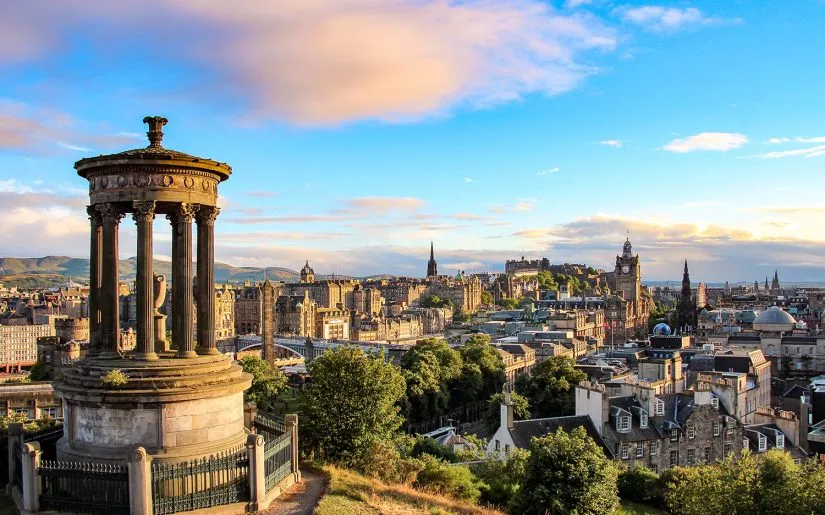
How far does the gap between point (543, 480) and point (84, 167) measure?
1706 cm

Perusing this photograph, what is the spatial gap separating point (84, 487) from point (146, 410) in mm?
1959

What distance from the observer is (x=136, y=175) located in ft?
58.4

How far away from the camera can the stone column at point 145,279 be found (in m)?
17.4

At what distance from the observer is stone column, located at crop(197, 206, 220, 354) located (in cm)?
1908

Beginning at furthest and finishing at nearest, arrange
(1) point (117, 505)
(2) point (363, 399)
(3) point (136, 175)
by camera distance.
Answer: (2) point (363, 399) → (3) point (136, 175) → (1) point (117, 505)

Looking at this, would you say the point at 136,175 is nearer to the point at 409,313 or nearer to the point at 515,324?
the point at 515,324

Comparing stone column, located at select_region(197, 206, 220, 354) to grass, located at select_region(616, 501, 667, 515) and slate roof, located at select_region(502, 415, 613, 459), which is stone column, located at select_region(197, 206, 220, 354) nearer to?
grass, located at select_region(616, 501, 667, 515)

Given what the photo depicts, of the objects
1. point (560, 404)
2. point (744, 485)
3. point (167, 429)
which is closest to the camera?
point (167, 429)

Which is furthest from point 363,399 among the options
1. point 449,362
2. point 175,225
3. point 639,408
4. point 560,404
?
point 449,362

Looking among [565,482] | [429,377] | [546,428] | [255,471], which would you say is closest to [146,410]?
[255,471]

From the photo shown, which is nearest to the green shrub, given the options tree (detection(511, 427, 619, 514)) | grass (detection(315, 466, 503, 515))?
tree (detection(511, 427, 619, 514))

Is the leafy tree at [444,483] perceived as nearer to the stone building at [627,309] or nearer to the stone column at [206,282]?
the stone column at [206,282]

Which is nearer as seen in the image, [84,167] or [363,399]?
[84,167]

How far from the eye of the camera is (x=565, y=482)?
2450 cm
